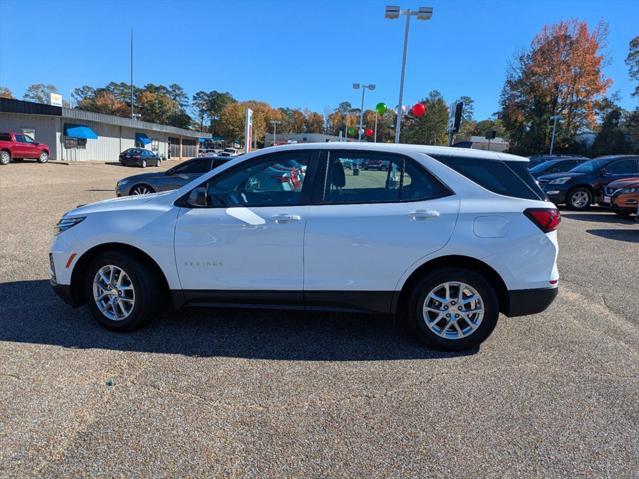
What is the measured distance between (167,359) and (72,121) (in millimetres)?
37943

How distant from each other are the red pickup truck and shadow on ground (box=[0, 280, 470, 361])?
27663mm

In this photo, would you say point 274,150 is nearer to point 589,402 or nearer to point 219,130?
point 589,402

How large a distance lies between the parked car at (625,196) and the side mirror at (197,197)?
1148 cm

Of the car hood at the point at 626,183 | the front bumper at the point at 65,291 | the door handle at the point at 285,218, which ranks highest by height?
the car hood at the point at 626,183

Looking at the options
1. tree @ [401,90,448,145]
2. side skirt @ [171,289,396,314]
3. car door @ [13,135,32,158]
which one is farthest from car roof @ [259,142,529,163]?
tree @ [401,90,448,145]

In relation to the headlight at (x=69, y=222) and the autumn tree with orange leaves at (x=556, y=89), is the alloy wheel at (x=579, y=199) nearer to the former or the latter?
the headlight at (x=69, y=222)

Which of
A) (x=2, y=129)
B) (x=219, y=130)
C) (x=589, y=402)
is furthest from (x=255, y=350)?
(x=219, y=130)

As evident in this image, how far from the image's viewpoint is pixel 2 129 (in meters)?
32.5

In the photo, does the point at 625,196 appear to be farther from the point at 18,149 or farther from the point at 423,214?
the point at 18,149

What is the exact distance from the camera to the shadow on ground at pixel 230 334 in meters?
3.77

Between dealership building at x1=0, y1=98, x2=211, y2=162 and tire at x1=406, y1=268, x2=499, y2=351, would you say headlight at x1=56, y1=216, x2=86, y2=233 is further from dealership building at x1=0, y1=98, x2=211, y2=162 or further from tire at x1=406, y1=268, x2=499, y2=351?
dealership building at x1=0, y1=98, x2=211, y2=162

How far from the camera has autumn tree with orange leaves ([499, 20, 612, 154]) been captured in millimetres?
45938

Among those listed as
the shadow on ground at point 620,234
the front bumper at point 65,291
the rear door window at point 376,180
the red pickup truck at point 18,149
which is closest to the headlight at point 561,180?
the shadow on ground at point 620,234

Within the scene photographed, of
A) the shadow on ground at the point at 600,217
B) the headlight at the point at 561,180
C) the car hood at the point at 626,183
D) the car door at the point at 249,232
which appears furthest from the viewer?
the headlight at the point at 561,180
